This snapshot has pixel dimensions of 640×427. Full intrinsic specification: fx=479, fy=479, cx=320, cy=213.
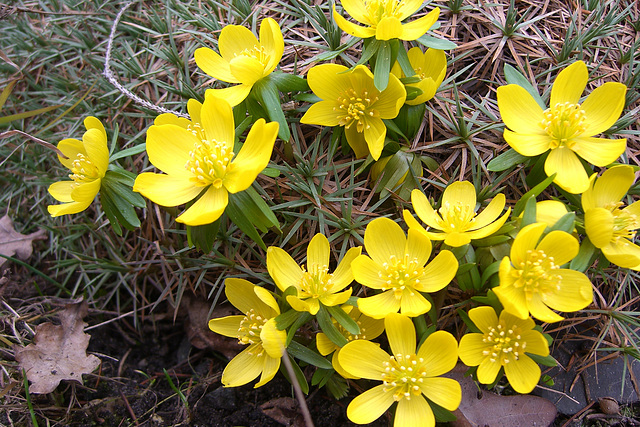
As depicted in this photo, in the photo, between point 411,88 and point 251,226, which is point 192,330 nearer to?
point 251,226

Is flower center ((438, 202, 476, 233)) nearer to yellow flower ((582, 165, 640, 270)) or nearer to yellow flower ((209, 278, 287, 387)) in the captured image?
yellow flower ((582, 165, 640, 270))

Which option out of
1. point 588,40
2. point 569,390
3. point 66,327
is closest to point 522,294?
point 569,390

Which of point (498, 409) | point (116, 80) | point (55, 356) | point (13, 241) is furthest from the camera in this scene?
point (13, 241)

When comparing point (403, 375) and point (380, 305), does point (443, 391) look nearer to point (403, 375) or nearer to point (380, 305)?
point (403, 375)

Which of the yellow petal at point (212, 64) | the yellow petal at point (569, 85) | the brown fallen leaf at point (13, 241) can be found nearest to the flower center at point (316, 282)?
the yellow petal at point (212, 64)

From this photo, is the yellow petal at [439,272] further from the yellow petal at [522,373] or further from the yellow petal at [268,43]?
the yellow petal at [268,43]

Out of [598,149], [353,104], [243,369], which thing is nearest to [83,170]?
[243,369]
